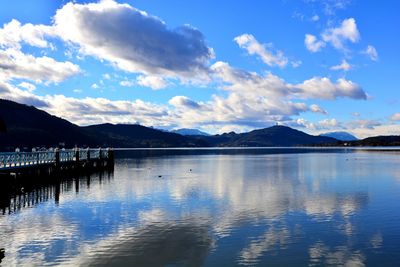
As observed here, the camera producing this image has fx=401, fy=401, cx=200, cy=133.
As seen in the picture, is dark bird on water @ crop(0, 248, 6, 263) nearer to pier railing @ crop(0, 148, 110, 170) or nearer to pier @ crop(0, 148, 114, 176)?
pier @ crop(0, 148, 114, 176)

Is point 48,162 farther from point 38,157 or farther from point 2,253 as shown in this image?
point 2,253

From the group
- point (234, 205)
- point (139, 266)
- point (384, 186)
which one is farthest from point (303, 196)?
point (139, 266)

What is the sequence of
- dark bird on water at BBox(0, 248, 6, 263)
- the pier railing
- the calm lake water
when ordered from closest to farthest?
→ the calm lake water < dark bird on water at BBox(0, 248, 6, 263) < the pier railing

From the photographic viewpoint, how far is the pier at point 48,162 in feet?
169

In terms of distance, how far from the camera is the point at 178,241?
23.7 meters

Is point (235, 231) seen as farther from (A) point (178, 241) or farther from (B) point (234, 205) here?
(B) point (234, 205)

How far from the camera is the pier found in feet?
169

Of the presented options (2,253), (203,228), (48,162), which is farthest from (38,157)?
(2,253)

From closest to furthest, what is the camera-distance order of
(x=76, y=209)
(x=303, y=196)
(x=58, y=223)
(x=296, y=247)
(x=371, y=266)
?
(x=371, y=266), (x=296, y=247), (x=58, y=223), (x=76, y=209), (x=303, y=196)

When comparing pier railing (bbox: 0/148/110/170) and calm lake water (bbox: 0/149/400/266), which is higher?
pier railing (bbox: 0/148/110/170)

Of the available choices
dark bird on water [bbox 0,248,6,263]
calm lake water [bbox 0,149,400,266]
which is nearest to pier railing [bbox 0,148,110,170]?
calm lake water [bbox 0,149,400,266]

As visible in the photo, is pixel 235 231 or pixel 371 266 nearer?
pixel 371 266

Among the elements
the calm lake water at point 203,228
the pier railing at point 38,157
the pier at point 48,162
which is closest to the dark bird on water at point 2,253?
the calm lake water at point 203,228

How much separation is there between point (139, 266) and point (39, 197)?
28262 mm
